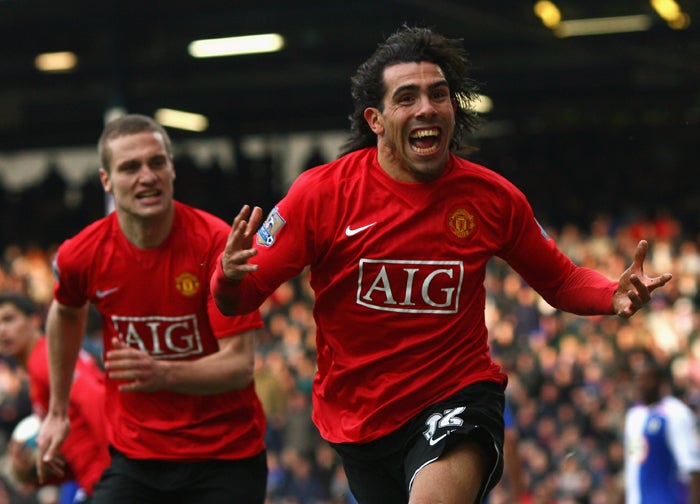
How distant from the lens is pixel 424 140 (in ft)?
16.1

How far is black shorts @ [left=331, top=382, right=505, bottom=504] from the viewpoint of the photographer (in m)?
4.70

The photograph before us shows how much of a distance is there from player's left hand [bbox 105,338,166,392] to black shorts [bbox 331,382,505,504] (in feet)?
2.64

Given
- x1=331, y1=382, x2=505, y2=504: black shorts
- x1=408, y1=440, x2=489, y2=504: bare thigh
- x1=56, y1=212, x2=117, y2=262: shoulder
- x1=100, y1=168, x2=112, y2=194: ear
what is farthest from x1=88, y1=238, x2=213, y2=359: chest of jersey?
x1=408, y1=440, x2=489, y2=504: bare thigh

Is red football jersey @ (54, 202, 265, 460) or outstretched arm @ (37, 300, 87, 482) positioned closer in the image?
red football jersey @ (54, 202, 265, 460)

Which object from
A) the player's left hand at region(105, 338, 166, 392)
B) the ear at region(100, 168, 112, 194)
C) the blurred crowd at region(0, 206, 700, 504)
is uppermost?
the ear at region(100, 168, 112, 194)

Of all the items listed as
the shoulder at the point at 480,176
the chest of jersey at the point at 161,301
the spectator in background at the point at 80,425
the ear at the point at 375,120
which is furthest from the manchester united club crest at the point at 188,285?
the shoulder at the point at 480,176

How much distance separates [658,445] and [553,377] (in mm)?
6787

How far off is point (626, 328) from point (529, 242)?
12.9 m

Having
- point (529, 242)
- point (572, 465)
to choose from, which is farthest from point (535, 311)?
point (529, 242)

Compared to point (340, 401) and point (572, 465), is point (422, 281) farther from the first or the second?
point (572, 465)

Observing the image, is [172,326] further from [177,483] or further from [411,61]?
[411,61]

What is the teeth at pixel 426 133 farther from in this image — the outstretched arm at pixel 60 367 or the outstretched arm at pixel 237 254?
the outstretched arm at pixel 60 367

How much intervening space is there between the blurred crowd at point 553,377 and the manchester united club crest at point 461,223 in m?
8.80

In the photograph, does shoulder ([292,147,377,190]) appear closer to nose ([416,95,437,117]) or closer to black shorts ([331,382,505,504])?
nose ([416,95,437,117])
